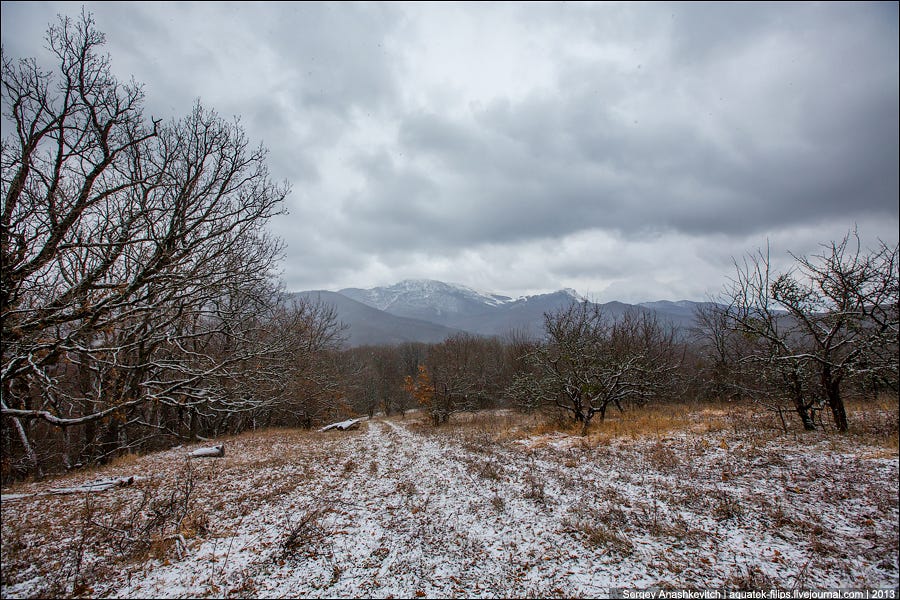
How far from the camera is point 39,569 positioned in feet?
15.5

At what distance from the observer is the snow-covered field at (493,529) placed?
13.6ft

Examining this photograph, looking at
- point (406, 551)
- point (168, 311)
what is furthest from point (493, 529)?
point (168, 311)

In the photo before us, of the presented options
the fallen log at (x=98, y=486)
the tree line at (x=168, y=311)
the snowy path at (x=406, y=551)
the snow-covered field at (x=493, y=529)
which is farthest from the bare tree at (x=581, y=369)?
the fallen log at (x=98, y=486)

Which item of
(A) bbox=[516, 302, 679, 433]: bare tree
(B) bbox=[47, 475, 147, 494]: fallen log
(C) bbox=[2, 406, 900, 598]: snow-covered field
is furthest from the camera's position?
(A) bbox=[516, 302, 679, 433]: bare tree

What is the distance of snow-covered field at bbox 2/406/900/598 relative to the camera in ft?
13.6

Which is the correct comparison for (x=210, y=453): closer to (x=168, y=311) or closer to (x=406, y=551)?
(x=168, y=311)

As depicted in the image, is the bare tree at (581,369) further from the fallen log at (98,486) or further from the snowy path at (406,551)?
the fallen log at (98,486)

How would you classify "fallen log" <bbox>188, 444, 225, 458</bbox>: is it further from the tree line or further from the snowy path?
the snowy path

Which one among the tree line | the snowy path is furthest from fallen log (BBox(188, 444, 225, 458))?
the snowy path

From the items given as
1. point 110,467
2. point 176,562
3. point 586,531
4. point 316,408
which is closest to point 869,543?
point 586,531

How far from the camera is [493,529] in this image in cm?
552

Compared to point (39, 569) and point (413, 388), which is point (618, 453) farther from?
point (413, 388)

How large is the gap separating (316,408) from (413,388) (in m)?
8.35

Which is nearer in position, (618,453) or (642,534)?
(642,534)
